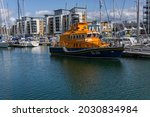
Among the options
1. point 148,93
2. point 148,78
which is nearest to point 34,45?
point 148,78

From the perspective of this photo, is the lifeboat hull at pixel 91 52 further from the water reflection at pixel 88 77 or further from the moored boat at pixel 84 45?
the water reflection at pixel 88 77

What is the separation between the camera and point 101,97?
2348 centimetres

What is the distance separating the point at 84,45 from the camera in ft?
171

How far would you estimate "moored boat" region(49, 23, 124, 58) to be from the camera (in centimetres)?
4828

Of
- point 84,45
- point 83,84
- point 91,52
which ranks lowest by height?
point 83,84

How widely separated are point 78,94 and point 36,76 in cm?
1137

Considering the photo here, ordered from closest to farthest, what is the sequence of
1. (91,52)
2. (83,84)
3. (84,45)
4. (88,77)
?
(83,84), (88,77), (91,52), (84,45)

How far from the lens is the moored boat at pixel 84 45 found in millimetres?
48281

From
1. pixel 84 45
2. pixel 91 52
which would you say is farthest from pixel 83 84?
pixel 84 45

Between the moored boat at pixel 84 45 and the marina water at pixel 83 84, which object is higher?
the moored boat at pixel 84 45

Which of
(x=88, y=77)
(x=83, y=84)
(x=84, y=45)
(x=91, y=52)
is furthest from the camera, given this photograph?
(x=84, y=45)

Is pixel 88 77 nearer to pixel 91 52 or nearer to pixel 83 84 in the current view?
pixel 83 84

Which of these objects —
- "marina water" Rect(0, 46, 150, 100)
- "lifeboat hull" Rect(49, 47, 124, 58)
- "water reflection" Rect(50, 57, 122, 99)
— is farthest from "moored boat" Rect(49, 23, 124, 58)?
"marina water" Rect(0, 46, 150, 100)

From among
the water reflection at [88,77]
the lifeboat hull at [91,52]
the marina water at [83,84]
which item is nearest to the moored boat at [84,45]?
the lifeboat hull at [91,52]
